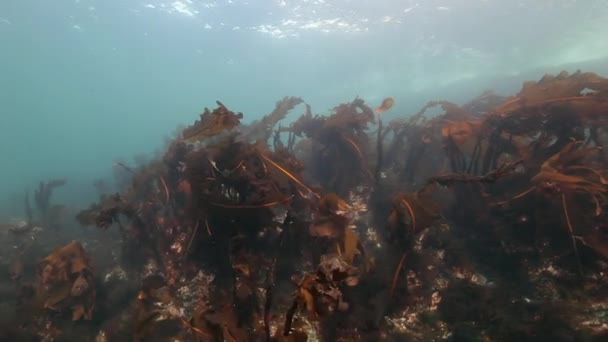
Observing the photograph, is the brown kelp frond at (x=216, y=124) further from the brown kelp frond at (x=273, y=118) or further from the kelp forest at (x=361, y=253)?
the brown kelp frond at (x=273, y=118)

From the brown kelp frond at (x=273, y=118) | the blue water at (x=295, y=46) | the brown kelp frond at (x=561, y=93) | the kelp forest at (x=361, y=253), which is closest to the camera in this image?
the kelp forest at (x=361, y=253)

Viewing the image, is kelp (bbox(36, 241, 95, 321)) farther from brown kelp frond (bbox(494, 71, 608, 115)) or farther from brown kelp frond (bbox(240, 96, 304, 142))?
brown kelp frond (bbox(494, 71, 608, 115))

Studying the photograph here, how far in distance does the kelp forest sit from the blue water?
13689mm

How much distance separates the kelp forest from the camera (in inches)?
92.3

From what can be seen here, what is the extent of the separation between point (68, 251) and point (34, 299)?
1.72 feet

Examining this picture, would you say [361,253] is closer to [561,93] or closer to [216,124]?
[216,124]

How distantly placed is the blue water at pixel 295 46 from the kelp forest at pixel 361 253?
13.7 metres

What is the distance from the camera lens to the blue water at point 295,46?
1015 inches

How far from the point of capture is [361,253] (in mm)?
2809

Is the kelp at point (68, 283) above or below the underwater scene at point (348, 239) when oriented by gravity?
below

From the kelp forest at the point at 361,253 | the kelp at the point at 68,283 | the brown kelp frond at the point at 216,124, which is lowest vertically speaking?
the kelp at the point at 68,283

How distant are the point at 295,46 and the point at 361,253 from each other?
37.6 metres

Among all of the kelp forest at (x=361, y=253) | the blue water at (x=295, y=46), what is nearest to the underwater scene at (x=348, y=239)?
the kelp forest at (x=361, y=253)

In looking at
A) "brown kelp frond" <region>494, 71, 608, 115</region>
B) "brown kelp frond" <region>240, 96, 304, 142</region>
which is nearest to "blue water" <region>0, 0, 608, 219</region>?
"brown kelp frond" <region>240, 96, 304, 142</region>
